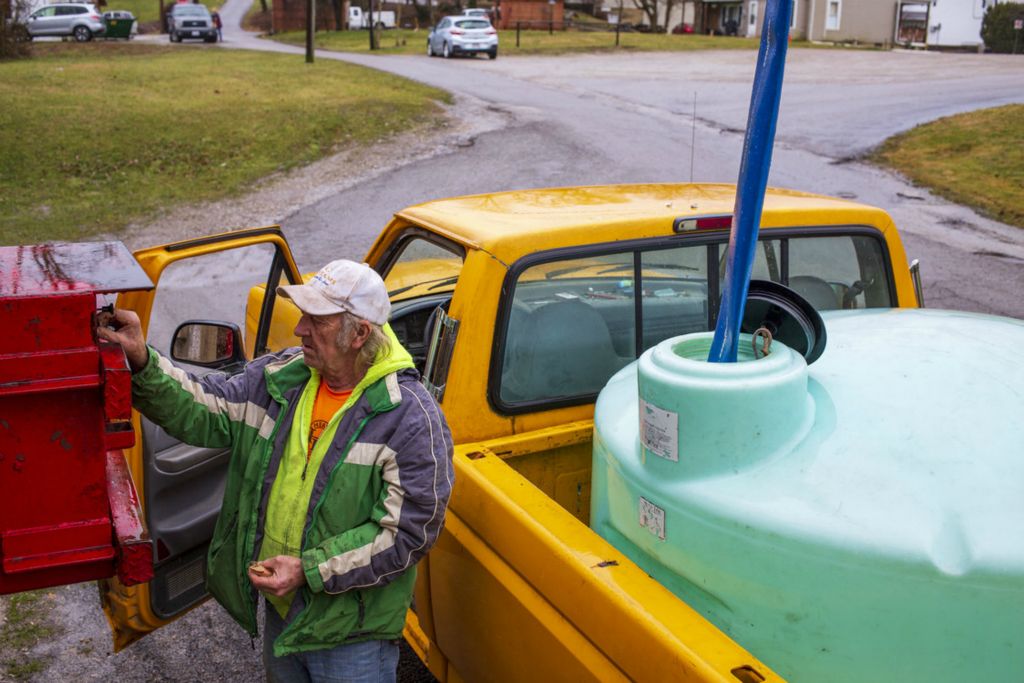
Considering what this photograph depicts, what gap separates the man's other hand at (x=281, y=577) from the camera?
2568 mm

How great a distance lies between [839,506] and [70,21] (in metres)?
44.7

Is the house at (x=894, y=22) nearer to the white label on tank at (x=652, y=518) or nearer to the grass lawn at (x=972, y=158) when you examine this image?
the grass lawn at (x=972, y=158)

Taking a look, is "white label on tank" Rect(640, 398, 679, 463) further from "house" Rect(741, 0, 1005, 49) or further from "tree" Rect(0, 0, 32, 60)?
"house" Rect(741, 0, 1005, 49)

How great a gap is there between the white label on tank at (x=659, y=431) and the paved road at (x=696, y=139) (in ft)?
24.9

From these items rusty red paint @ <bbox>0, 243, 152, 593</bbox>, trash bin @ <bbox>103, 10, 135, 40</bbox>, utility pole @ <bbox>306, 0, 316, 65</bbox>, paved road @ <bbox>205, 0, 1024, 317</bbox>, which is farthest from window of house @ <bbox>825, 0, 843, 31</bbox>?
rusty red paint @ <bbox>0, 243, 152, 593</bbox>

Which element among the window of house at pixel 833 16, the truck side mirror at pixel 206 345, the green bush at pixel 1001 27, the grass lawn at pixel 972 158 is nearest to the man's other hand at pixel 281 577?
the truck side mirror at pixel 206 345

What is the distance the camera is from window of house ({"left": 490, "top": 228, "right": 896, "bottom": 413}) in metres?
3.46

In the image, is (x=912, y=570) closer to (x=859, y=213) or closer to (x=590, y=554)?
(x=590, y=554)

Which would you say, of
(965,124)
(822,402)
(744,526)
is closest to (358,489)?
(744,526)

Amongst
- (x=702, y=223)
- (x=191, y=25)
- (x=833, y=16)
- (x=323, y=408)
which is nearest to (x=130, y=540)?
(x=323, y=408)

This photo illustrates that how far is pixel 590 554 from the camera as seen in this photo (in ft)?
8.13

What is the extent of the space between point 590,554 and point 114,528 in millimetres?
1178

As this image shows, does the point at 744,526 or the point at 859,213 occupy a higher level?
the point at 859,213

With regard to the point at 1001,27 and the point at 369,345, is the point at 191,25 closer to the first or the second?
the point at 1001,27
